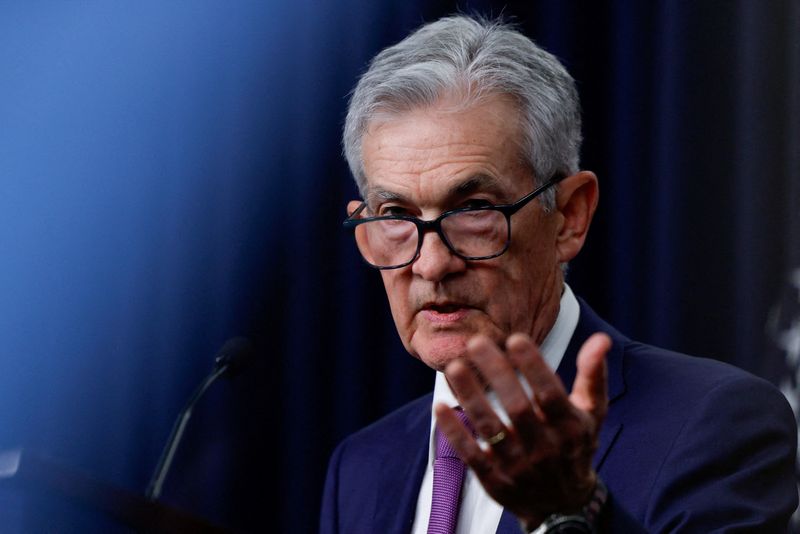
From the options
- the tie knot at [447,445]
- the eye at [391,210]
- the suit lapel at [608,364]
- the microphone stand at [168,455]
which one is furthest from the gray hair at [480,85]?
the microphone stand at [168,455]

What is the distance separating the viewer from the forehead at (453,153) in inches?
68.4

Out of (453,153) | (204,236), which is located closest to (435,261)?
(453,153)

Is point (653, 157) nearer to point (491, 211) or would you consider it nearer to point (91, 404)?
point (491, 211)

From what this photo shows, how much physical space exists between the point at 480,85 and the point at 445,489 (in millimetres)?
650

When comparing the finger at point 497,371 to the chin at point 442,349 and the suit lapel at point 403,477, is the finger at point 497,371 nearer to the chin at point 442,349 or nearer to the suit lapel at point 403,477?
the chin at point 442,349

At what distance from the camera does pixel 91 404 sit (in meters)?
2.84

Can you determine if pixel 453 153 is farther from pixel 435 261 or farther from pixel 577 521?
pixel 577 521

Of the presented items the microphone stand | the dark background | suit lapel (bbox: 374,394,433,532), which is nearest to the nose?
suit lapel (bbox: 374,394,433,532)

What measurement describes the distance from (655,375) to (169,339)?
149 centimetres

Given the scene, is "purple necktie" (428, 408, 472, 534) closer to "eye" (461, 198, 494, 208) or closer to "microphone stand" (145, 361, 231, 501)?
"eye" (461, 198, 494, 208)

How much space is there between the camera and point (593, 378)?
1.11 meters

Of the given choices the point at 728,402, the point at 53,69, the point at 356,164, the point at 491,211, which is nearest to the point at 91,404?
the point at 53,69

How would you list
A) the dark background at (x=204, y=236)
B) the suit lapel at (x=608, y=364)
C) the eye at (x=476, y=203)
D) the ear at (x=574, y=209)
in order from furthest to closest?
the dark background at (x=204, y=236), the ear at (x=574, y=209), the eye at (x=476, y=203), the suit lapel at (x=608, y=364)

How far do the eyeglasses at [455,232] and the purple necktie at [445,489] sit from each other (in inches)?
10.9
